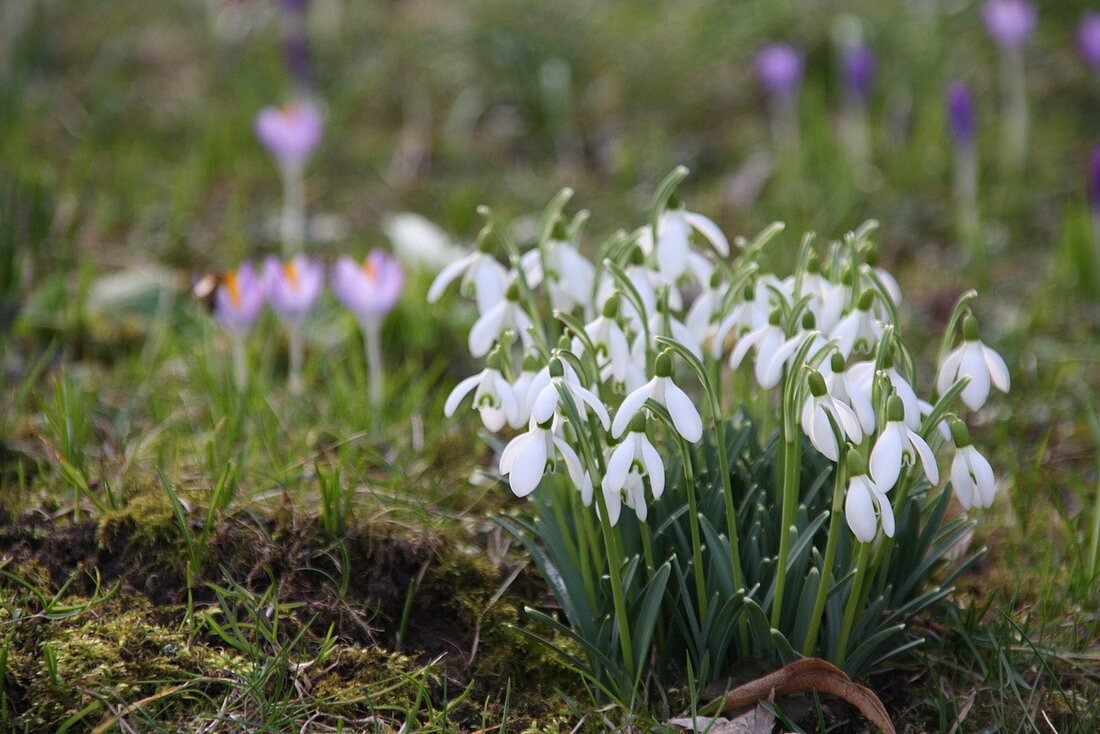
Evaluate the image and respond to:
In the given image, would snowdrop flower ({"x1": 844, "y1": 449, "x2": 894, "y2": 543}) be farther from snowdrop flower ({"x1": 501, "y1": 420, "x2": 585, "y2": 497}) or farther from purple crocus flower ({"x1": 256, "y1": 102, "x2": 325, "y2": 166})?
purple crocus flower ({"x1": 256, "y1": 102, "x2": 325, "y2": 166})

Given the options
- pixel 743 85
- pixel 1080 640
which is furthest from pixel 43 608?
pixel 743 85

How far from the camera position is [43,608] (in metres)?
1.65

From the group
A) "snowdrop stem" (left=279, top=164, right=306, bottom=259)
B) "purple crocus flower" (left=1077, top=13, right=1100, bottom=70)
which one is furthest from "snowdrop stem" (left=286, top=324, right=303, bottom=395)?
"purple crocus flower" (left=1077, top=13, right=1100, bottom=70)

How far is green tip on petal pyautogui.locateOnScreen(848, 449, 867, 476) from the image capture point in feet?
4.25

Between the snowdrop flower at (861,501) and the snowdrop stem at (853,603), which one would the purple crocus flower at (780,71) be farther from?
the snowdrop flower at (861,501)

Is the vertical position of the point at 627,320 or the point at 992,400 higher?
the point at 627,320

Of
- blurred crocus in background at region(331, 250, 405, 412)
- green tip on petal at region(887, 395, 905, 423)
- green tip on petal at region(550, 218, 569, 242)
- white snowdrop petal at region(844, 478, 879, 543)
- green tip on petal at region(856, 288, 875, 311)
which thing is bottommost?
blurred crocus in background at region(331, 250, 405, 412)

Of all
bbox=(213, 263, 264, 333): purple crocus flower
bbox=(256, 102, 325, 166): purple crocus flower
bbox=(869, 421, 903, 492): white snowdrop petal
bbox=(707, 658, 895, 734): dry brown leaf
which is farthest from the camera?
bbox=(256, 102, 325, 166): purple crocus flower

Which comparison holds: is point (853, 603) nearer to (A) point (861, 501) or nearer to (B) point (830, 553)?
(B) point (830, 553)

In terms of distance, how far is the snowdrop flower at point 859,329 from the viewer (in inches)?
58.4

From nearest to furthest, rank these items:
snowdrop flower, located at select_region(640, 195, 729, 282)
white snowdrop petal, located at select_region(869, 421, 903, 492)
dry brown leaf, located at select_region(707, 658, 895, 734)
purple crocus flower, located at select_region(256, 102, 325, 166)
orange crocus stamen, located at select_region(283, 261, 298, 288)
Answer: white snowdrop petal, located at select_region(869, 421, 903, 492) < dry brown leaf, located at select_region(707, 658, 895, 734) < snowdrop flower, located at select_region(640, 195, 729, 282) < orange crocus stamen, located at select_region(283, 261, 298, 288) < purple crocus flower, located at select_region(256, 102, 325, 166)

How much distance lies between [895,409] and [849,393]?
0.23 ft

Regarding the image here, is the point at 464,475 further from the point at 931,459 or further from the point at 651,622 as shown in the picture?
the point at 931,459

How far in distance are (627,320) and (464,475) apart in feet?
2.45
